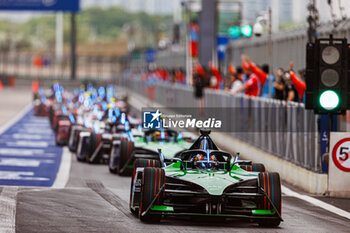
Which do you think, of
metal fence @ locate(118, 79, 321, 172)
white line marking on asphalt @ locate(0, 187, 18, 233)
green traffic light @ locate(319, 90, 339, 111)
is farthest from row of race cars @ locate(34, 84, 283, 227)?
metal fence @ locate(118, 79, 321, 172)

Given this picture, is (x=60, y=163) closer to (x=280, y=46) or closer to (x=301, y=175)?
(x=301, y=175)

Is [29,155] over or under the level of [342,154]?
under

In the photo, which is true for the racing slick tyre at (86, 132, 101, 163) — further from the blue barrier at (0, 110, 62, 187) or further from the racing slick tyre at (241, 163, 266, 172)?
the racing slick tyre at (241, 163, 266, 172)

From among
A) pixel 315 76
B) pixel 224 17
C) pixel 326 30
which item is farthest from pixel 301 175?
pixel 224 17

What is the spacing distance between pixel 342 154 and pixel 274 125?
4.83 meters

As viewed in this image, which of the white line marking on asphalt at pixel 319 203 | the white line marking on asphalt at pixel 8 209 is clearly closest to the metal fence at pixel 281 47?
the white line marking on asphalt at pixel 319 203

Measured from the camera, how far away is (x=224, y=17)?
1912 inches

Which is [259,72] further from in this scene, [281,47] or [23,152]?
[281,47]

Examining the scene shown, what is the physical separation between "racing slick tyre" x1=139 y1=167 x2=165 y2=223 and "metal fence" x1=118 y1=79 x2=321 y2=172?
18.8ft

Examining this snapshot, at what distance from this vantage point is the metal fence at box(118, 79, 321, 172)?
18391mm

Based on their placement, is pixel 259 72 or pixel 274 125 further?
pixel 259 72

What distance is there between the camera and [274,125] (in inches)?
859

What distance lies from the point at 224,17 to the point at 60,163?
85.3 feet

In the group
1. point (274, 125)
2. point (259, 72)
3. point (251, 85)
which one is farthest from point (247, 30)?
point (274, 125)
